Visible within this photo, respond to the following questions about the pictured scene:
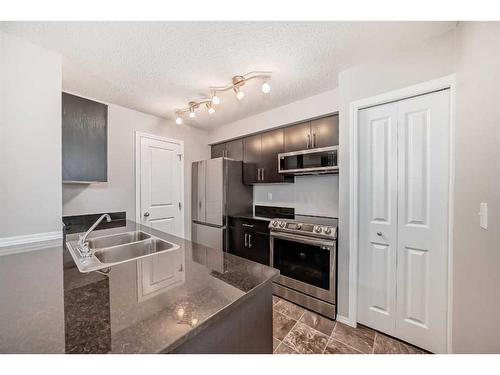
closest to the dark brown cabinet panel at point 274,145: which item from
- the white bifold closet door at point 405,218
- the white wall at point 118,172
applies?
the white bifold closet door at point 405,218

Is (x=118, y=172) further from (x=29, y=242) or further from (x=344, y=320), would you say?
(x=344, y=320)

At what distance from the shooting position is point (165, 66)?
1733mm

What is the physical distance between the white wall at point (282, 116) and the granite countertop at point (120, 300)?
1960 millimetres

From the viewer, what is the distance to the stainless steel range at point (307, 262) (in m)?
1.92

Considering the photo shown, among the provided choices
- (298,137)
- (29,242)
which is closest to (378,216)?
(298,137)

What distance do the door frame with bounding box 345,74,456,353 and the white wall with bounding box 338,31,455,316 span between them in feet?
0.13

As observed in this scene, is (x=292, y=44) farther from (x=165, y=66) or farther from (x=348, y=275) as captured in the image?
(x=348, y=275)

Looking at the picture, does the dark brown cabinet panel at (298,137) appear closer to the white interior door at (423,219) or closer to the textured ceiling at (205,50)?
the textured ceiling at (205,50)

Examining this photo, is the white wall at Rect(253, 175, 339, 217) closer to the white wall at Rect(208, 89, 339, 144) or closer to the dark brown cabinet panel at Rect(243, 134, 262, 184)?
the dark brown cabinet panel at Rect(243, 134, 262, 184)

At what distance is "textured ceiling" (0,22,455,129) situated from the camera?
1317 mm

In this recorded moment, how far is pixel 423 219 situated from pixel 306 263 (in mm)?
1075

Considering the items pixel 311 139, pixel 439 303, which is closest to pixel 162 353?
pixel 439 303

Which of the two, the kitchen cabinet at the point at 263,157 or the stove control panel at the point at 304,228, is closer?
the stove control panel at the point at 304,228

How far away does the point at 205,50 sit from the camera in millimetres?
1522
